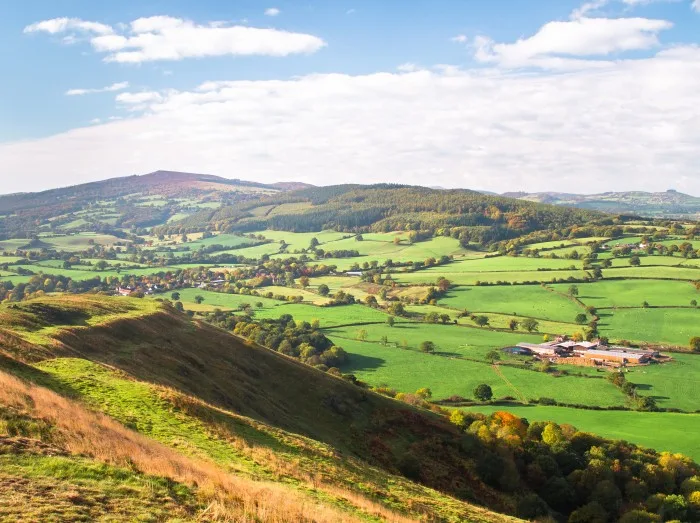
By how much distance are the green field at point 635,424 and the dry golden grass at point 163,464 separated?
60.4m

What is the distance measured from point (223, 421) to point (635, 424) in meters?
62.4

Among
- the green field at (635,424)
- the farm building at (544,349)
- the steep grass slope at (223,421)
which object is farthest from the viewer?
the farm building at (544,349)

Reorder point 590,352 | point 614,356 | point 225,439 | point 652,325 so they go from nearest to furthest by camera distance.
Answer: point 225,439
point 614,356
point 590,352
point 652,325

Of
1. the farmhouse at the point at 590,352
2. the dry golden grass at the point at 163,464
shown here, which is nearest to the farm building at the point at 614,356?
the farmhouse at the point at 590,352

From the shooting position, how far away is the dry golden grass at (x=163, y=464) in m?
17.0

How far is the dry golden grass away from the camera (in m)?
17.0

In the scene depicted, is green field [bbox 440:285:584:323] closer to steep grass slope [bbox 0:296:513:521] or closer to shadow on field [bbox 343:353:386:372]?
shadow on field [bbox 343:353:386:372]

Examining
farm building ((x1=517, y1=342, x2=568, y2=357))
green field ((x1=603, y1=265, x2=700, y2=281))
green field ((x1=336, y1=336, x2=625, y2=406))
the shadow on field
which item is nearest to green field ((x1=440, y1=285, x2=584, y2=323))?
farm building ((x1=517, y1=342, x2=568, y2=357))

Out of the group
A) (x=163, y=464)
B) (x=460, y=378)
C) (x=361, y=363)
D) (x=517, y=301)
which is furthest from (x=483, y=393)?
(x=163, y=464)

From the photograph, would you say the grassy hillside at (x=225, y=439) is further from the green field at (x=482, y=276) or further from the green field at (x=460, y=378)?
the green field at (x=482, y=276)

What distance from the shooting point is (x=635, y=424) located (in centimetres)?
7225

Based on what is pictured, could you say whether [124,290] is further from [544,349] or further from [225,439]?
[225,439]

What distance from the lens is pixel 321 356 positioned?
98875 millimetres

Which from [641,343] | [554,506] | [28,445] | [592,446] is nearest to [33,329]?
[28,445]
